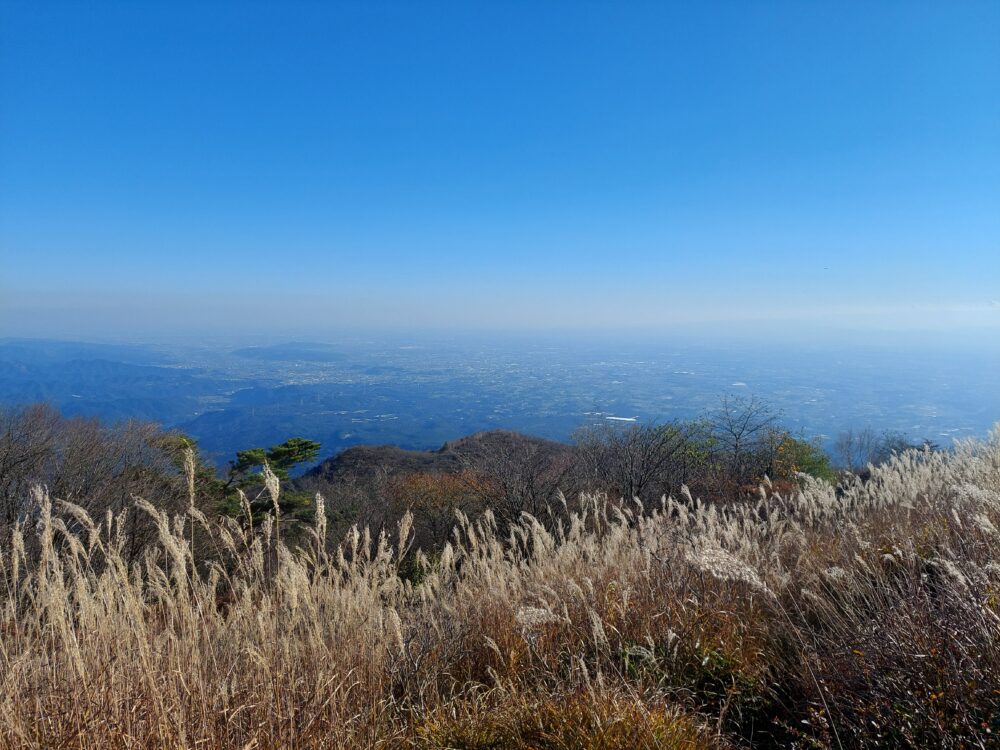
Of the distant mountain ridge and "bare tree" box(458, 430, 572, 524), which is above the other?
"bare tree" box(458, 430, 572, 524)

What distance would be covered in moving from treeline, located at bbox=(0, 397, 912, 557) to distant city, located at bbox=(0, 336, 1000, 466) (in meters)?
30.1

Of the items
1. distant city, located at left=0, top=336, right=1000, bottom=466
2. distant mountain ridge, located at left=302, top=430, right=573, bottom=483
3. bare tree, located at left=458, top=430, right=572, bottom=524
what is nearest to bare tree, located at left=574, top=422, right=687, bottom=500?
bare tree, located at left=458, top=430, right=572, bottom=524

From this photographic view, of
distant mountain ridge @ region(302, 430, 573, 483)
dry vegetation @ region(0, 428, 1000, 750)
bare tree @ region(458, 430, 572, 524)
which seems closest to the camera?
dry vegetation @ region(0, 428, 1000, 750)

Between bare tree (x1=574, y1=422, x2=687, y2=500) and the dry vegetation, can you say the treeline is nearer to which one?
bare tree (x1=574, y1=422, x2=687, y2=500)

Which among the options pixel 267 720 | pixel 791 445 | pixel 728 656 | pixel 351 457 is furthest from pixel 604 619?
pixel 351 457

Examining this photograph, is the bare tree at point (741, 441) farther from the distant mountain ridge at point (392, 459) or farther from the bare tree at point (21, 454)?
the bare tree at point (21, 454)

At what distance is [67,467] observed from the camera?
588 inches

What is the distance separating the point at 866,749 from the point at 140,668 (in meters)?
3.14

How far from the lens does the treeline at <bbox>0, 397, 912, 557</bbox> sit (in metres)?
14.2

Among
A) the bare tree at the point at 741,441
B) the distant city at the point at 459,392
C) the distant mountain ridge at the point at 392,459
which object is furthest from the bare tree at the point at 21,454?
the distant city at the point at 459,392

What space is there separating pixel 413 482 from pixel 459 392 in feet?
310

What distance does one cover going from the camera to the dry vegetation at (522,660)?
6.38ft

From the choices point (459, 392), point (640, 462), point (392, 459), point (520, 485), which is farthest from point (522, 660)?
point (459, 392)

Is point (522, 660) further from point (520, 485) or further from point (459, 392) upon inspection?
point (459, 392)
